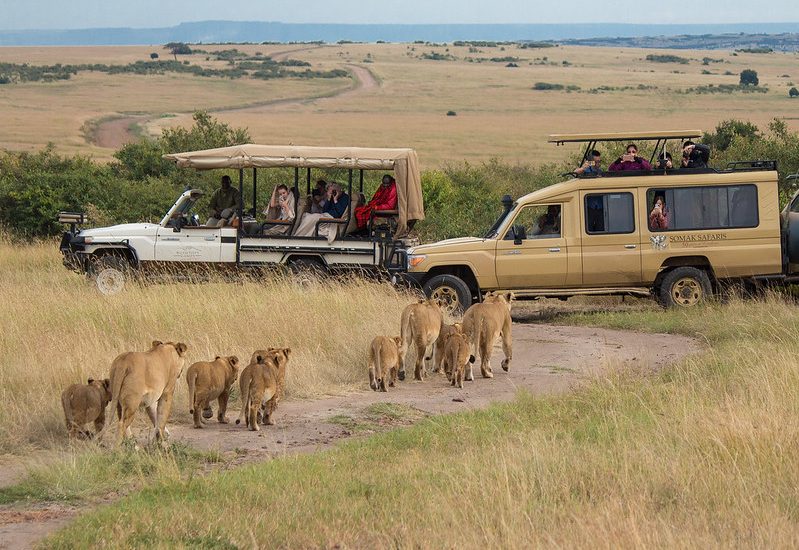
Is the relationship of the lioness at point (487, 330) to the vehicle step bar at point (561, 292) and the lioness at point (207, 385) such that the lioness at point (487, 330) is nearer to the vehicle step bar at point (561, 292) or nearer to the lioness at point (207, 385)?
the lioness at point (207, 385)

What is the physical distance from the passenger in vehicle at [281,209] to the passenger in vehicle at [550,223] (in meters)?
3.74

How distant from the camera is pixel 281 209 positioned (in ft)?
59.8

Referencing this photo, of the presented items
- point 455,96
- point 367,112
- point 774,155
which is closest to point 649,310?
point 774,155

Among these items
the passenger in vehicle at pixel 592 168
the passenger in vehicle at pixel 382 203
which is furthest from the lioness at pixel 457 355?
the passenger in vehicle at pixel 382 203

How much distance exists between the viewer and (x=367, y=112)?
279 ft

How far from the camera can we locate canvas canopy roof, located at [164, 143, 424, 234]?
17.4 m

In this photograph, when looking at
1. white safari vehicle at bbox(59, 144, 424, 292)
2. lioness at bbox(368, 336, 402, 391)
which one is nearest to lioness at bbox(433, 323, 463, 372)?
lioness at bbox(368, 336, 402, 391)

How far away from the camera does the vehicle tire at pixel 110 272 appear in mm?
17703

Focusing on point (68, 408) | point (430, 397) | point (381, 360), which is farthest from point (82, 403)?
point (430, 397)

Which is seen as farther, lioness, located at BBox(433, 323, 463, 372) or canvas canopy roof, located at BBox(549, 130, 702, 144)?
canvas canopy roof, located at BBox(549, 130, 702, 144)

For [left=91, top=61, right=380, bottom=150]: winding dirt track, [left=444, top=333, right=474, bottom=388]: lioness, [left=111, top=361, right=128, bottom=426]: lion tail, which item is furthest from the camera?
[left=91, top=61, right=380, bottom=150]: winding dirt track

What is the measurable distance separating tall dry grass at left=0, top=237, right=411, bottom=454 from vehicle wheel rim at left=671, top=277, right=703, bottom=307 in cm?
369

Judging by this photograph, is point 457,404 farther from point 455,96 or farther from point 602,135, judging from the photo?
point 455,96

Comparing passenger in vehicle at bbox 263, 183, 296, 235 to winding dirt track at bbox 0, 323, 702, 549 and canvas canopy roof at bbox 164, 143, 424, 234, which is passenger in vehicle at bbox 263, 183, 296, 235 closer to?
canvas canopy roof at bbox 164, 143, 424, 234
